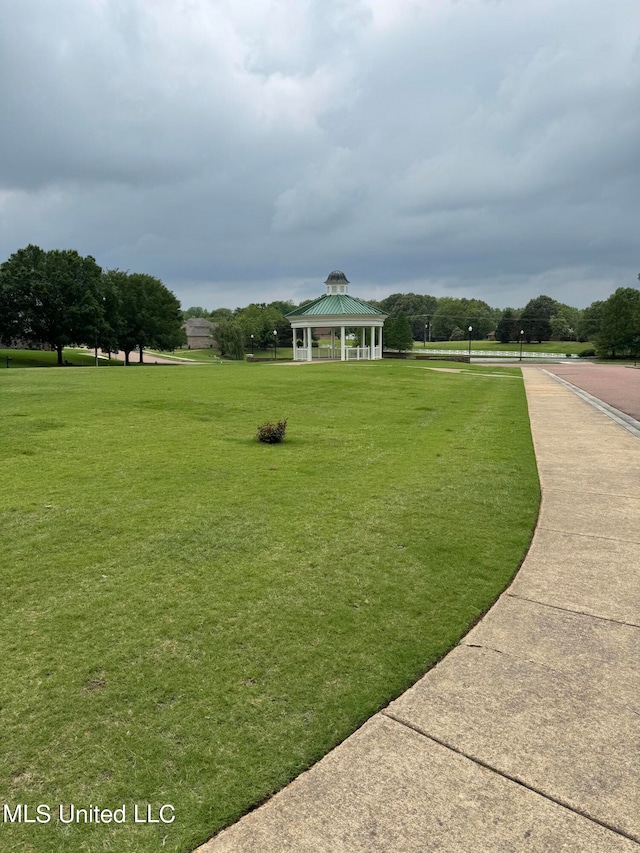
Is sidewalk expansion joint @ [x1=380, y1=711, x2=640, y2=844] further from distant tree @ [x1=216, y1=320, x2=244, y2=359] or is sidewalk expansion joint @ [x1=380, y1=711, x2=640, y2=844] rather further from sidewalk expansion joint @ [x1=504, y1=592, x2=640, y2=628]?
distant tree @ [x1=216, y1=320, x2=244, y2=359]

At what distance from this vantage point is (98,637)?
3.23 meters

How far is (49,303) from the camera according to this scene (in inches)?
1882

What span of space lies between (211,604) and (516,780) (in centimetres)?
216

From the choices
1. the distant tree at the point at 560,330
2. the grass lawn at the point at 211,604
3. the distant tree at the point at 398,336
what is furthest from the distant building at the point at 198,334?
the grass lawn at the point at 211,604

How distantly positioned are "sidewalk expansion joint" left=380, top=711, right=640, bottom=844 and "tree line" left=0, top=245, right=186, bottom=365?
166 ft

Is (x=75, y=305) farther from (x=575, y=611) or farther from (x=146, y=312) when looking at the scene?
(x=575, y=611)

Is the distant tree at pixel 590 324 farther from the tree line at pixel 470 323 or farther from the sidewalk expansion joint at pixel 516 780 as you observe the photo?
the sidewalk expansion joint at pixel 516 780

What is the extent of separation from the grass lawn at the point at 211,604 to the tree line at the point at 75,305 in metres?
44.4

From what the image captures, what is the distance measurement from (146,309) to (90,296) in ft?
27.5

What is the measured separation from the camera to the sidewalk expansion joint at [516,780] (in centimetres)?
199

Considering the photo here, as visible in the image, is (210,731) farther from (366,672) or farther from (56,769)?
(366,672)

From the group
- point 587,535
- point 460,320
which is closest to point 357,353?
point 587,535

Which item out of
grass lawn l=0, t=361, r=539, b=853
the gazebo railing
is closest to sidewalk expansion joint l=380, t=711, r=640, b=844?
grass lawn l=0, t=361, r=539, b=853

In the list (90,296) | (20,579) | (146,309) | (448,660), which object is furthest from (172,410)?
(146,309)
